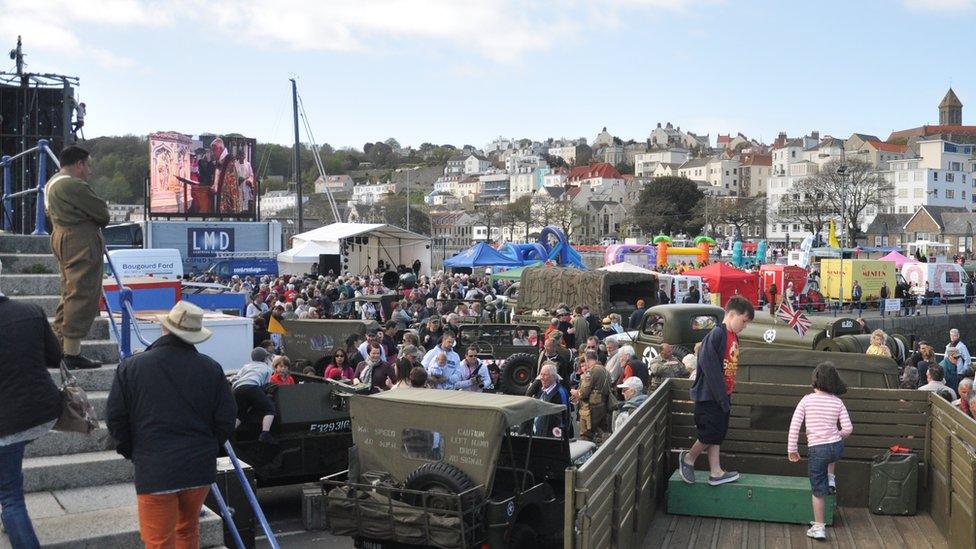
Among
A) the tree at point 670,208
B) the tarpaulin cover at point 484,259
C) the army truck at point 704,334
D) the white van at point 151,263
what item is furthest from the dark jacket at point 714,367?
the tree at point 670,208

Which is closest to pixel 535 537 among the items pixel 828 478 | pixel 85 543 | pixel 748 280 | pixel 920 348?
pixel 828 478

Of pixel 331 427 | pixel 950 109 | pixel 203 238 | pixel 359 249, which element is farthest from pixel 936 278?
pixel 950 109

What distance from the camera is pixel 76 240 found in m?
7.10

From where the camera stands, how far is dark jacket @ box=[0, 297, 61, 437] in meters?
5.16

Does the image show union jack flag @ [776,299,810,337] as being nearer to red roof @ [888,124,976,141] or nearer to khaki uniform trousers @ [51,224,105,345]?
khaki uniform trousers @ [51,224,105,345]

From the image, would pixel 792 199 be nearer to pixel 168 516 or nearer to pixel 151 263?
pixel 151 263

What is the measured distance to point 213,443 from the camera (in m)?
5.14

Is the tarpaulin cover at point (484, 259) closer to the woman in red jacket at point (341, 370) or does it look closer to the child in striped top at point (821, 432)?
the woman in red jacket at point (341, 370)

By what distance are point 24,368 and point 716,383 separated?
5.00 meters

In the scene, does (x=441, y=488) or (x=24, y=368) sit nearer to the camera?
(x=24, y=368)

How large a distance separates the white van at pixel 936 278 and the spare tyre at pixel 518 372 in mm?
35438

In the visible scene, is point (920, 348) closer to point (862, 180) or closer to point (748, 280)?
point (748, 280)

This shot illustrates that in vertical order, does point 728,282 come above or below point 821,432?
below

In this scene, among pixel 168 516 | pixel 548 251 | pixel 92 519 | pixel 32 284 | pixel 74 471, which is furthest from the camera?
pixel 548 251
